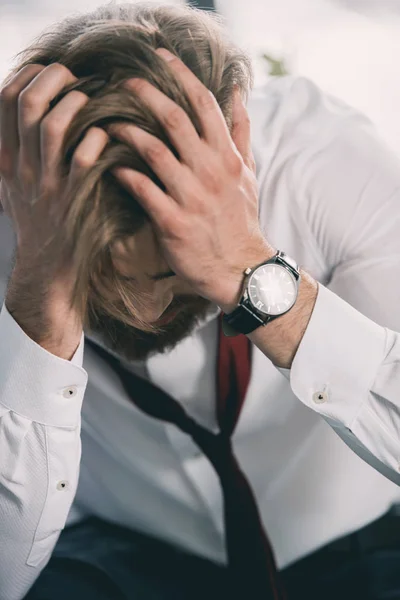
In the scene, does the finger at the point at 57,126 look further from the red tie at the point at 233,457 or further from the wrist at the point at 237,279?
the red tie at the point at 233,457

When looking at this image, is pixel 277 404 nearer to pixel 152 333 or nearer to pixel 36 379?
pixel 152 333

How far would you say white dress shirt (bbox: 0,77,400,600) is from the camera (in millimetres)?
1101

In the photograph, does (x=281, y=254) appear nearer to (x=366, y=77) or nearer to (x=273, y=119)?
(x=273, y=119)

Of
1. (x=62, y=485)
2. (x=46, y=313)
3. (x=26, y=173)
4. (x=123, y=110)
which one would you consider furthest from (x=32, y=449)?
(x=123, y=110)

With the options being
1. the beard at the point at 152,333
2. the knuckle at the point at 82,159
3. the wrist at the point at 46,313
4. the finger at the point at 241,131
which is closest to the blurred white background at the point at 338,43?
the beard at the point at 152,333

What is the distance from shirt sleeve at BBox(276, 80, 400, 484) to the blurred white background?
61.7 inches

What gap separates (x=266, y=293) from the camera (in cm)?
103

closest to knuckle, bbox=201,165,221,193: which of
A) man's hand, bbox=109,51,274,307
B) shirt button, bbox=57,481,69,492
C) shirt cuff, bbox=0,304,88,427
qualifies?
man's hand, bbox=109,51,274,307

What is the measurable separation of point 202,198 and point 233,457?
1.91 ft

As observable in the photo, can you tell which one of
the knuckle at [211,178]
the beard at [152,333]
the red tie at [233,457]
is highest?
the knuckle at [211,178]

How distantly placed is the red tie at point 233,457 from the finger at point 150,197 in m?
0.42

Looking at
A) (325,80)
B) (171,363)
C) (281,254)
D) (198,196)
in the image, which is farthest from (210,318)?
(325,80)

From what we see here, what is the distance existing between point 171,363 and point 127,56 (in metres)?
0.60

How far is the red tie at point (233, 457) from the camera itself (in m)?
1.34
